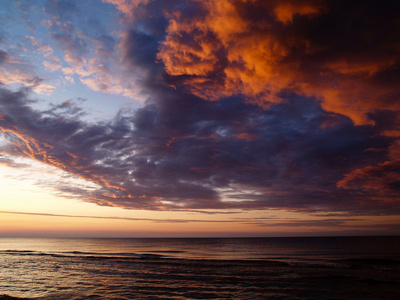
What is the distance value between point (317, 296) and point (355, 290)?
565 cm

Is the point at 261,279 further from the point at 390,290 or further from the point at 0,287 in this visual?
the point at 0,287

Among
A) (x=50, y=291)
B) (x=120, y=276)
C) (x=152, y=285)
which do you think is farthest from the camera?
(x=120, y=276)

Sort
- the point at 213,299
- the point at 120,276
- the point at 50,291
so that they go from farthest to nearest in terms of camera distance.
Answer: the point at 120,276, the point at 50,291, the point at 213,299

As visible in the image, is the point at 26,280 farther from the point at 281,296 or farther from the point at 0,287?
the point at 281,296

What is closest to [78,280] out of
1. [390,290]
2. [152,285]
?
[152,285]

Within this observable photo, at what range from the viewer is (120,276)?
33.2 metres

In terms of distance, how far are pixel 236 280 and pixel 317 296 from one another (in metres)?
10.2

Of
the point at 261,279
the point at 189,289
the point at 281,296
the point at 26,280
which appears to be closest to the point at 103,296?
the point at 189,289

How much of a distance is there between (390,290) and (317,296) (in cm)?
883

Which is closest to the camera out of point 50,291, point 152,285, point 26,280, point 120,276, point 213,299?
point 213,299

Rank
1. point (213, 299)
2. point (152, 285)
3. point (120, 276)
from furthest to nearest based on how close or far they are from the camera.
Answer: point (120, 276) < point (152, 285) < point (213, 299)

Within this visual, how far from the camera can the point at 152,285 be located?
27500mm

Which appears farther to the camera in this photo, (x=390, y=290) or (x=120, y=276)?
(x=120, y=276)

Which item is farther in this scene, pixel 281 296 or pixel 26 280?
pixel 26 280
